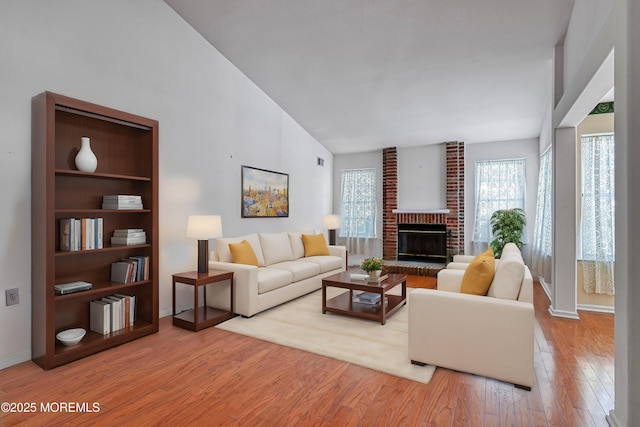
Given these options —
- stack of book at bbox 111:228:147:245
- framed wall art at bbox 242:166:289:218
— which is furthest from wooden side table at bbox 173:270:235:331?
framed wall art at bbox 242:166:289:218

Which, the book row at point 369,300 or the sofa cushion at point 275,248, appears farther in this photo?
the sofa cushion at point 275,248

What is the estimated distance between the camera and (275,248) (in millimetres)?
5039

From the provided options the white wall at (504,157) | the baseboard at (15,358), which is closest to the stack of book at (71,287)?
the baseboard at (15,358)

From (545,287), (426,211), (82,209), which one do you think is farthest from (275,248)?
(545,287)

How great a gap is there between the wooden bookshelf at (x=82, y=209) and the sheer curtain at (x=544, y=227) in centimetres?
514

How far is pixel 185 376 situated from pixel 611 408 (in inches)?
111

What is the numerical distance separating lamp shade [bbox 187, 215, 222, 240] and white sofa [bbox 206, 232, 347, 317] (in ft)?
1.41

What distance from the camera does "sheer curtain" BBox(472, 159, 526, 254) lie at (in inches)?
245

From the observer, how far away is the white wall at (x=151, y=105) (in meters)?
2.62

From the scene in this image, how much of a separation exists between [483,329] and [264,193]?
3.87 m

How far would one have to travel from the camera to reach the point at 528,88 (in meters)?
4.63

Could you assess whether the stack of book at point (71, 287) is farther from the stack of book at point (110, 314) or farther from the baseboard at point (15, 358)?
the baseboard at point (15, 358)

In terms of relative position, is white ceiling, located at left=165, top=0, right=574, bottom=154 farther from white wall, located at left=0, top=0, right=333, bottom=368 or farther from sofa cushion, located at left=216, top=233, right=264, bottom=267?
sofa cushion, located at left=216, top=233, right=264, bottom=267

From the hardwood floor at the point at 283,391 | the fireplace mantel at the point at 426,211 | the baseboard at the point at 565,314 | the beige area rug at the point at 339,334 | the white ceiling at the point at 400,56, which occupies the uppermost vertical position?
the white ceiling at the point at 400,56
